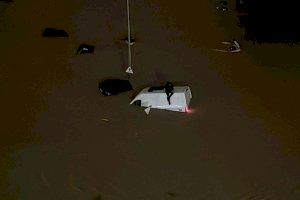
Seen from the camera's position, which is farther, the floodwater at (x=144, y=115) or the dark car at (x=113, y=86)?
the dark car at (x=113, y=86)

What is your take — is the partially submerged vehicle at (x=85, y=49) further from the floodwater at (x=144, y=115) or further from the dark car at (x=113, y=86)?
the dark car at (x=113, y=86)

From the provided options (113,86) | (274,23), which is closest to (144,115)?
(113,86)

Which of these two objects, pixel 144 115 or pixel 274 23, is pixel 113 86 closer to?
pixel 144 115

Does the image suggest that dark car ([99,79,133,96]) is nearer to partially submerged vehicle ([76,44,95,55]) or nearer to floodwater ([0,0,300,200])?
floodwater ([0,0,300,200])

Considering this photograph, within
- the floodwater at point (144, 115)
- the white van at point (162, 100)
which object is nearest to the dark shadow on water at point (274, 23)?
the floodwater at point (144, 115)

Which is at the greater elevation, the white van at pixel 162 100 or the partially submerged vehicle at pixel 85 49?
the partially submerged vehicle at pixel 85 49

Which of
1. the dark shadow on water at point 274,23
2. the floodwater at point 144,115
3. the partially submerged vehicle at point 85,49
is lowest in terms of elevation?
the floodwater at point 144,115

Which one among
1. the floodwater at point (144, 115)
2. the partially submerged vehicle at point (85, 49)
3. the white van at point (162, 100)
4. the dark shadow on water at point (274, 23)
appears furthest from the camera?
the dark shadow on water at point (274, 23)

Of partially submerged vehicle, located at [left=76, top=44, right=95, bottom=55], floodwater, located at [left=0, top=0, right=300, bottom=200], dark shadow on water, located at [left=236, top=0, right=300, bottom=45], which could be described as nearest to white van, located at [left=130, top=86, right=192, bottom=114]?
floodwater, located at [left=0, top=0, right=300, bottom=200]

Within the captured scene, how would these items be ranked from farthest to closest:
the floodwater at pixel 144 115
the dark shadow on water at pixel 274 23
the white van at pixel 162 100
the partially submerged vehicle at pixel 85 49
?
the dark shadow on water at pixel 274 23, the partially submerged vehicle at pixel 85 49, the white van at pixel 162 100, the floodwater at pixel 144 115
